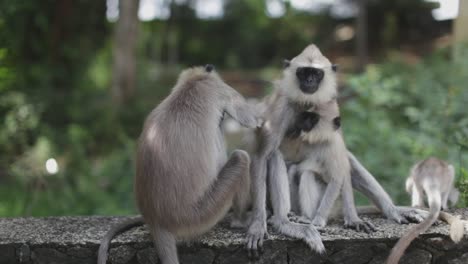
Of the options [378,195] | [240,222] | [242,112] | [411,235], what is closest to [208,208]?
[240,222]

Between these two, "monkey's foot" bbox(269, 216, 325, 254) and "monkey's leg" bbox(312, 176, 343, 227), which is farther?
"monkey's leg" bbox(312, 176, 343, 227)

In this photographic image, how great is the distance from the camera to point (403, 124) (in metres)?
8.39

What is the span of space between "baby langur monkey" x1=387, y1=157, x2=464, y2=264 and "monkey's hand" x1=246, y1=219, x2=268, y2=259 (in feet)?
2.81

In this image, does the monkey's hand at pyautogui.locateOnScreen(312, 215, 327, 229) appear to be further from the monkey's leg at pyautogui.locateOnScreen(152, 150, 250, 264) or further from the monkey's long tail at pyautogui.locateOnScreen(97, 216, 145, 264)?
the monkey's long tail at pyautogui.locateOnScreen(97, 216, 145, 264)

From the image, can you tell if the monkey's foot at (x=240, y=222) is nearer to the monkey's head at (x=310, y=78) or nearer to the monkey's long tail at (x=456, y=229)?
the monkey's head at (x=310, y=78)

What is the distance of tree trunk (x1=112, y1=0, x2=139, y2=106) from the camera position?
452 inches

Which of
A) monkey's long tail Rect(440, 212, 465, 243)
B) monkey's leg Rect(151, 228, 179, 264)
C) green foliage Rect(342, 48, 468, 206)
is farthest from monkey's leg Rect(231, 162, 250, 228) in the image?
green foliage Rect(342, 48, 468, 206)

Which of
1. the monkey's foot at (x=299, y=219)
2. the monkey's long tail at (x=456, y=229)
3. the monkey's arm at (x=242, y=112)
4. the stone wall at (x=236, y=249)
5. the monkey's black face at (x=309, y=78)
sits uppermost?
the monkey's black face at (x=309, y=78)

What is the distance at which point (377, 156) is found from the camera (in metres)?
6.83

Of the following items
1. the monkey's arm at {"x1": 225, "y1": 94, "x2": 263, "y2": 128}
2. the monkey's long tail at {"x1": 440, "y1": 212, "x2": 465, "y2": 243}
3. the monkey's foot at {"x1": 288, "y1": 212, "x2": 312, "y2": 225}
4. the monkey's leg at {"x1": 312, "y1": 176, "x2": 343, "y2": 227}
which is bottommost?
the monkey's long tail at {"x1": 440, "y1": 212, "x2": 465, "y2": 243}

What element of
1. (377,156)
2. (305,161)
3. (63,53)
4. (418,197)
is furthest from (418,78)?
(63,53)

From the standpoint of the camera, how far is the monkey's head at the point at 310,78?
3965mm

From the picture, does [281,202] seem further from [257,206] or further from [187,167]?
[187,167]

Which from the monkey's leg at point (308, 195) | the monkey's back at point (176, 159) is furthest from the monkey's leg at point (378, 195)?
the monkey's back at point (176, 159)
